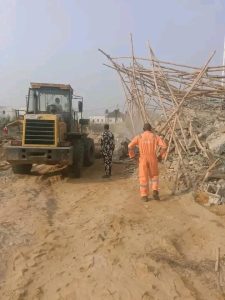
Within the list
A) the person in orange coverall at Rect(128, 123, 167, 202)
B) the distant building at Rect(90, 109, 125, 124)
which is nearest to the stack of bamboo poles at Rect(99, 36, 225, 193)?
the person in orange coverall at Rect(128, 123, 167, 202)

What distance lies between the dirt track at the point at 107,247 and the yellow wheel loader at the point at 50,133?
1.65m

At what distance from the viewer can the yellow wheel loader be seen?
37.0 feet

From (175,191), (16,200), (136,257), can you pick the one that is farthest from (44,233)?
(175,191)

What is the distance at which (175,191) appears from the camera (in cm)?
957

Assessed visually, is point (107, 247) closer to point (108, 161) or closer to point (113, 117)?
point (108, 161)

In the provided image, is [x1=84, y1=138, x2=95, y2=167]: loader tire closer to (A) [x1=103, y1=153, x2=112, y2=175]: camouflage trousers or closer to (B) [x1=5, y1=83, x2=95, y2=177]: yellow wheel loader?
(B) [x1=5, y1=83, x2=95, y2=177]: yellow wheel loader

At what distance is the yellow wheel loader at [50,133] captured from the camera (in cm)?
1128

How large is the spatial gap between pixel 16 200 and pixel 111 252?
160 inches

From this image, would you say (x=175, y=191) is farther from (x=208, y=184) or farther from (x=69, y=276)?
(x=69, y=276)

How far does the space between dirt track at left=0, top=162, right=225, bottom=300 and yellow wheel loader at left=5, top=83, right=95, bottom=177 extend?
1.65m

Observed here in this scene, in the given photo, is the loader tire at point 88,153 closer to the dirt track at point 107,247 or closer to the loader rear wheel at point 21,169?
the loader rear wheel at point 21,169

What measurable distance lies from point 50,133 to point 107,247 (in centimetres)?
606

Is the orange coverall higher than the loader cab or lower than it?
lower

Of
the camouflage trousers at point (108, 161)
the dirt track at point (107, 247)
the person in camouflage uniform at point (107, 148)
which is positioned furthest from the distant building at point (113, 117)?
the dirt track at point (107, 247)
